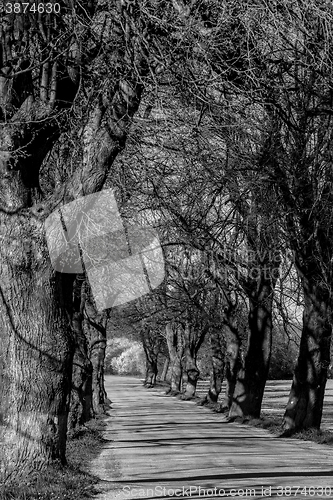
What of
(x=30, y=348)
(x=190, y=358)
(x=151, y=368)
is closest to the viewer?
(x=30, y=348)

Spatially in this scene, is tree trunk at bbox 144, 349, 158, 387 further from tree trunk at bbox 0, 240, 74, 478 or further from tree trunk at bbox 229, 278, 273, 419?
tree trunk at bbox 0, 240, 74, 478

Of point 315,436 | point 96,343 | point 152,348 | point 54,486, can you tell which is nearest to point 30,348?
point 54,486

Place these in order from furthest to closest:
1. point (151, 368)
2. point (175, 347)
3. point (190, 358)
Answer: point (151, 368) → point (175, 347) → point (190, 358)

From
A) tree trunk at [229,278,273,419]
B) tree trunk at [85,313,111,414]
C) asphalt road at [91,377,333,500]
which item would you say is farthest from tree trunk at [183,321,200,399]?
asphalt road at [91,377,333,500]

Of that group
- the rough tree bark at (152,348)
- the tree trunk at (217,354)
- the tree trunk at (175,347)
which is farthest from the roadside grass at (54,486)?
the rough tree bark at (152,348)

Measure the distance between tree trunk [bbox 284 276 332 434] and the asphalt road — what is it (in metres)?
1.15

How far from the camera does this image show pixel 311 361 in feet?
65.6

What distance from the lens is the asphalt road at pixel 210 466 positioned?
9531 mm

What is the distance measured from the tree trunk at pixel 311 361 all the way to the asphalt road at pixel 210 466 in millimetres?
1152

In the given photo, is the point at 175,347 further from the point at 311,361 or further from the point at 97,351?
the point at 311,361

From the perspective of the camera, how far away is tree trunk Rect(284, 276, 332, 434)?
65.2ft

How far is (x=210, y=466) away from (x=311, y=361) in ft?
26.4

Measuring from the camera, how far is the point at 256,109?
12.1 metres

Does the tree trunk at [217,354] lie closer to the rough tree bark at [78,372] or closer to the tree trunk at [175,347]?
the tree trunk at [175,347]
